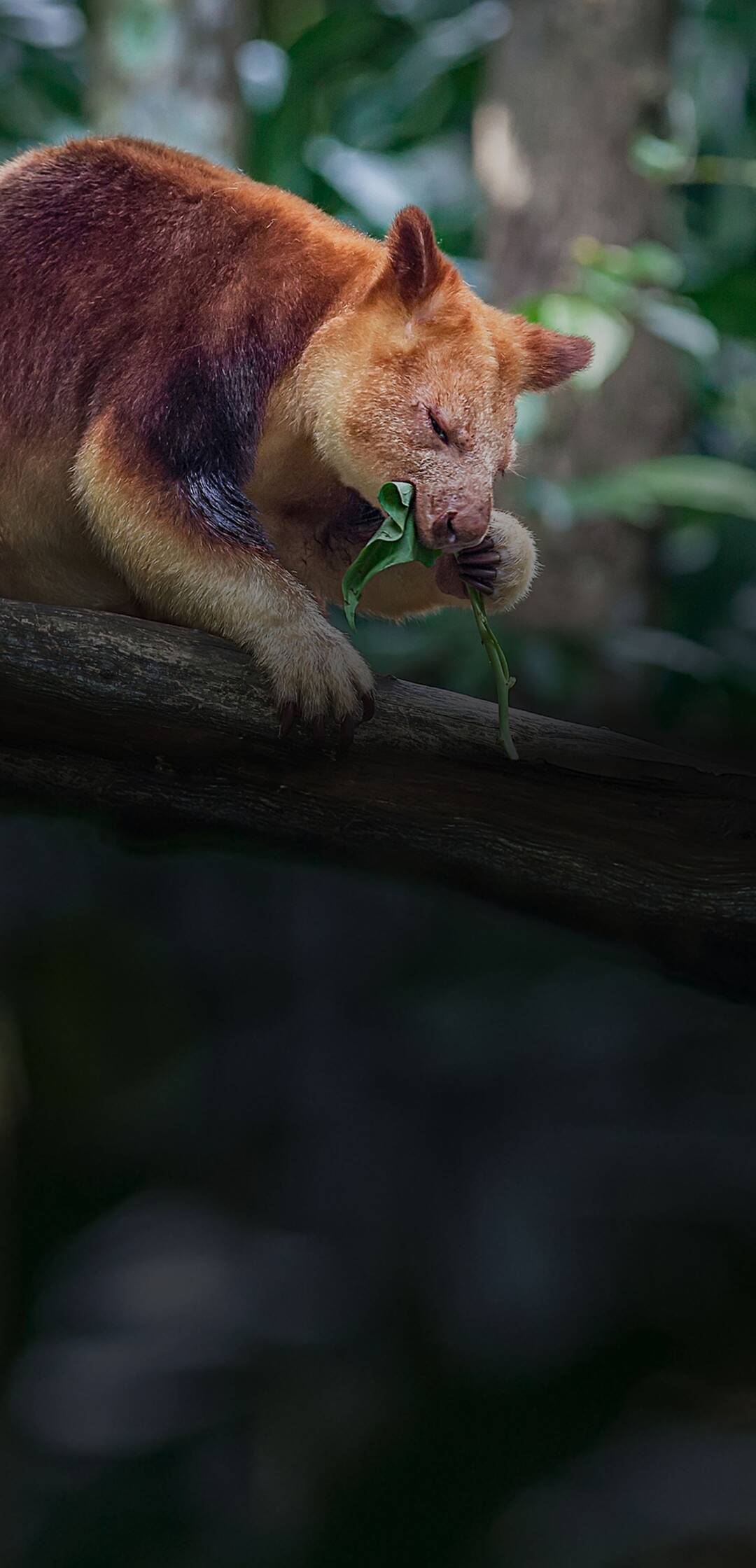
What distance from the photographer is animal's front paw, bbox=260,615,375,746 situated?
1.10 meters

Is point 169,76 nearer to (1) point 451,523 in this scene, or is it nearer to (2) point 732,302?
(2) point 732,302

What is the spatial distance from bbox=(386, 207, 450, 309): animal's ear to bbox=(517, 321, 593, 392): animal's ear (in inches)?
5.5

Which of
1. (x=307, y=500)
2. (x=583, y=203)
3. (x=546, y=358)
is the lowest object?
(x=307, y=500)

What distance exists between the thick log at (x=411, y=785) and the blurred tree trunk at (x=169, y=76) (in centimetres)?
161

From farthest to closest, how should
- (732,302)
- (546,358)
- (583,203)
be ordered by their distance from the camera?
(583,203), (732,302), (546,358)

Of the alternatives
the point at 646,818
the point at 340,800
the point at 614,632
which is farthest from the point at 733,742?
the point at 614,632

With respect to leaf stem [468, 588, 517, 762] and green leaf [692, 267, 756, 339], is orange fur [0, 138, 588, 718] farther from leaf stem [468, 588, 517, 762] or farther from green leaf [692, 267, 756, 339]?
green leaf [692, 267, 756, 339]


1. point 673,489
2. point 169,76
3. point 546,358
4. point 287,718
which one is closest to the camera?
point 287,718

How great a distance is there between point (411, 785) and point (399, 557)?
0.19 meters

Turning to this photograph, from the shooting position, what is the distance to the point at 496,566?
1.32m

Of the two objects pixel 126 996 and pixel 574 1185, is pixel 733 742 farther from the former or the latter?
pixel 126 996

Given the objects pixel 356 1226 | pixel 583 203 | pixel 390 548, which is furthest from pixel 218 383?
pixel 583 203

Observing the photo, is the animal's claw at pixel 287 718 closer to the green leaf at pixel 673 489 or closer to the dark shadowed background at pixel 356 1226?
the dark shadowed background at pixel 356 1226

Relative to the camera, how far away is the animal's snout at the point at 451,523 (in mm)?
1187
